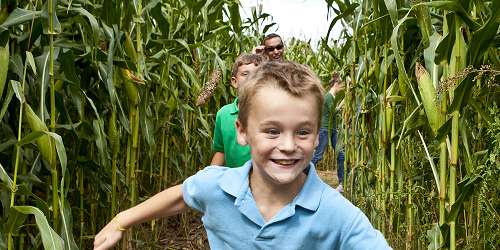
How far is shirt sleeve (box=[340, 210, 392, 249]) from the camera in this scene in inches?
63.6

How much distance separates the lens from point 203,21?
15.9ft

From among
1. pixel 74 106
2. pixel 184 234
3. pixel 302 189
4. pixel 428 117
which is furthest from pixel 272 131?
pixel 184 234

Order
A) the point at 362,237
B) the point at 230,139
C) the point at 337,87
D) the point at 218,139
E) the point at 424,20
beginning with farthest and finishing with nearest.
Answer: the point at 337,87
the point at 218,139
the point at 230,139
the point at 424,20
the point at 362,237

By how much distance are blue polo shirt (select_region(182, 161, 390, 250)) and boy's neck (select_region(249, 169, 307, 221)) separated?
30 millimetres

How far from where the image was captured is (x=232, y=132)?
359 centimetres

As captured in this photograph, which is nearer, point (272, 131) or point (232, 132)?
point (272, 131)

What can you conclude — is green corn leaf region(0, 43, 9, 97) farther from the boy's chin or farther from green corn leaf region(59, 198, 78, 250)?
the boy's chin

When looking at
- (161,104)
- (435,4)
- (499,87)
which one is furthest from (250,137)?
(161,104)

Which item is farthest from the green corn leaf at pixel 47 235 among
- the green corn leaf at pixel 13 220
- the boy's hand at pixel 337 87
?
the boy's hand at pixel 337 87

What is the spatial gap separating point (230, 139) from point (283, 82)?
192cm

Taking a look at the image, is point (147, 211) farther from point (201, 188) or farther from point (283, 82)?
point (283, 82)

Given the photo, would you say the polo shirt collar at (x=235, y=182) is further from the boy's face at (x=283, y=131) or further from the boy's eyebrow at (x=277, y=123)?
the boy's eyebrow at (x=277, y=123)

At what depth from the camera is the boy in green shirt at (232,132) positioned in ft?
11.6

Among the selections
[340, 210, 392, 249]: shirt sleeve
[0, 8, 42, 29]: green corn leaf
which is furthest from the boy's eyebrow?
[0, 8, 42, 29]: green corn leaf
